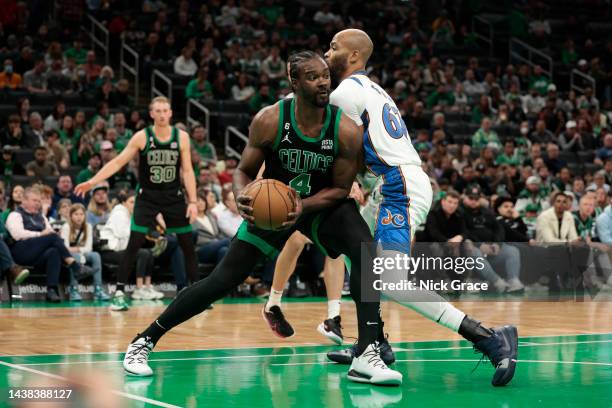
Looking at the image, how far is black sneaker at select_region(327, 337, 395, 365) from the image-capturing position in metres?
6.64

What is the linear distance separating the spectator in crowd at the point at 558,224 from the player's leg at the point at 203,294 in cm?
949

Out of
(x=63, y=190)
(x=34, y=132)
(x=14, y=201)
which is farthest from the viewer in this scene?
(x=34, y=132)

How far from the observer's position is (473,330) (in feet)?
19.4

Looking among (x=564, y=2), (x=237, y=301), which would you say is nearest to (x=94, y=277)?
(x=237, y=301)

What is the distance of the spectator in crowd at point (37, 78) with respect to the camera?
56.6ft

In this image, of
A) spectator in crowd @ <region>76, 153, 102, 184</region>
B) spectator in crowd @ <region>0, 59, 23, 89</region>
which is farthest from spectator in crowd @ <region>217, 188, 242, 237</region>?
spectator in crowd @ <region>0, 59, 23, 89</region>

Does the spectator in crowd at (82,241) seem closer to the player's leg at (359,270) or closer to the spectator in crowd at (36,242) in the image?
the spectator in crowd at (36,242)

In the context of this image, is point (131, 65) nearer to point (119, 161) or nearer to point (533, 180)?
point (533, 180)

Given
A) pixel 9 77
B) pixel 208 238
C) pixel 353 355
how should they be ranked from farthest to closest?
pixel 9 77 < pixel 208 238 < pixel 353 355

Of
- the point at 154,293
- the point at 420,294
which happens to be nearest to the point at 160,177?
the point at 154,293

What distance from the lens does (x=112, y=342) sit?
7863mm

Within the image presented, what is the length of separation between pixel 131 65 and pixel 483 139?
689 cm

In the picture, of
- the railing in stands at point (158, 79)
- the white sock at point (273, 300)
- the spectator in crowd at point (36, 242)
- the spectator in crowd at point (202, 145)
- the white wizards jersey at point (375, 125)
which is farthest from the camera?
the railing in stands at point (158, 79)

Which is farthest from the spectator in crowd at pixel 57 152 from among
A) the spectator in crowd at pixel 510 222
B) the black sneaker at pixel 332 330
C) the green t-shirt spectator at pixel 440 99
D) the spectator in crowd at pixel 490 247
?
the green t-shirt spectator at pixel 440 99
